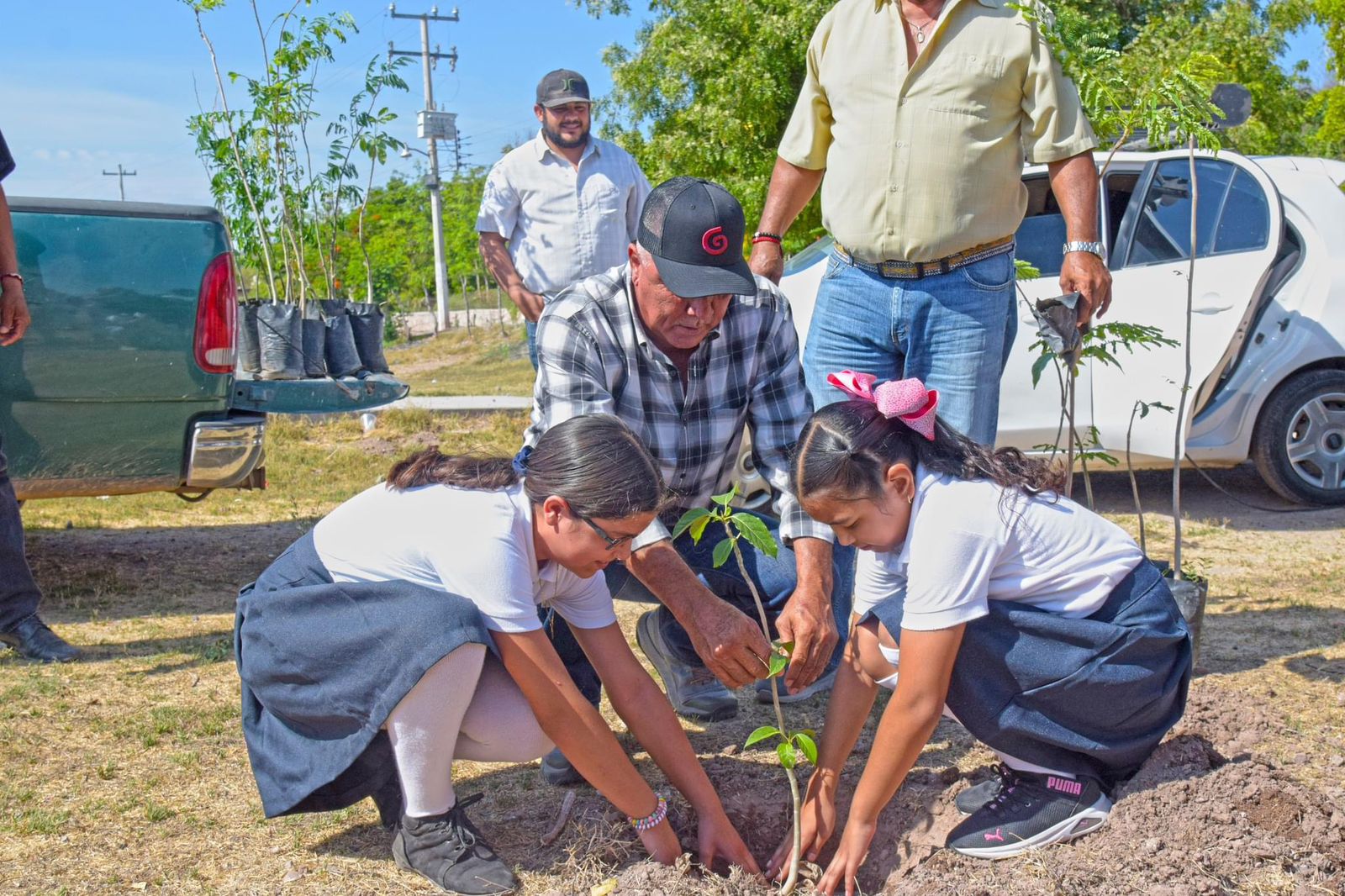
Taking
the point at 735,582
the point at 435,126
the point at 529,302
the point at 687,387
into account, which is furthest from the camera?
the point at 435,126

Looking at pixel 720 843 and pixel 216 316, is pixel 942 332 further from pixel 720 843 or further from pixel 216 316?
pixel 216 316

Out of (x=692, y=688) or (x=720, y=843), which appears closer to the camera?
(x=720, y=843)

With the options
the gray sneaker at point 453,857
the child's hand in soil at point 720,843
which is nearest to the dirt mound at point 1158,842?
the child's hand in soil at point 720,843

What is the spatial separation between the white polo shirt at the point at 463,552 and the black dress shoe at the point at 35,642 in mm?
1866

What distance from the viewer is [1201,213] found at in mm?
5656

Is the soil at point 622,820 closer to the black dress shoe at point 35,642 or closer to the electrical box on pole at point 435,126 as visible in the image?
the black dress shoe at point 35,642

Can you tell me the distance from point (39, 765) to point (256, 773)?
929mm

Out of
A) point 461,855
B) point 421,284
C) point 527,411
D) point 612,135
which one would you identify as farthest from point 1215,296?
point 421,284

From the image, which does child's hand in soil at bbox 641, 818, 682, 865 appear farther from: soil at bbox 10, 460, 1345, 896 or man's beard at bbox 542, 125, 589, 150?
man's beard at bbox 542, 125, 589, 150

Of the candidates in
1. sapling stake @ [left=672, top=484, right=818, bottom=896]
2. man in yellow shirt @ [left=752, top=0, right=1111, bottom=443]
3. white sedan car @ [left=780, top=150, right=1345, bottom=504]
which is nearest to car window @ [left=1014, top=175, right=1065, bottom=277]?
white sedan car @ [left=780, top=150, right=1345, bottom=504]

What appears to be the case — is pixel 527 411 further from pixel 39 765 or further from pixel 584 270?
pixel 39 765

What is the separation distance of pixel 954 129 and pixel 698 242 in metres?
0.93

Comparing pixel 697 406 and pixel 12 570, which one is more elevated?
pixel 697 406

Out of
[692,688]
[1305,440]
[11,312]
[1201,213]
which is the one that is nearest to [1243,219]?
[1201,213]
